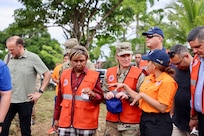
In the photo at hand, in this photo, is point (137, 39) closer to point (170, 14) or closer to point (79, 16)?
point (170, 14)

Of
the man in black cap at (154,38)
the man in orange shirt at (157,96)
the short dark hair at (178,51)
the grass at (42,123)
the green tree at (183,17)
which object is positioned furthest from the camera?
the green tree at (183,17)

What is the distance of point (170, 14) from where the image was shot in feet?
48.6

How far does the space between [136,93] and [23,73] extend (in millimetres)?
2230

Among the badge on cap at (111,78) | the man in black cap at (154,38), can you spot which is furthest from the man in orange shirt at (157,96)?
the man in black cap at (154,38)

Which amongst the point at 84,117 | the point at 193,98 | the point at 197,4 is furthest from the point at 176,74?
the point at 197,4

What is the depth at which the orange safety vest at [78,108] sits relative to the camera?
13.0 feet

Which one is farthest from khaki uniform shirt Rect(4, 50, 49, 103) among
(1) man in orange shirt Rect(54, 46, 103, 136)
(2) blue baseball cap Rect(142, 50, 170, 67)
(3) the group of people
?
(2) blue baseball cap Rect(142, 50, 170, 67)

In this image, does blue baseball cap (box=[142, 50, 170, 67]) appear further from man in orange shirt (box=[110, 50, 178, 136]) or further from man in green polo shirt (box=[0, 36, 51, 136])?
man in green polo shirt (box=[0, 36, 51, 136])

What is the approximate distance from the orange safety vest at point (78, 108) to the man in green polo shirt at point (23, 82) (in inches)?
56.0

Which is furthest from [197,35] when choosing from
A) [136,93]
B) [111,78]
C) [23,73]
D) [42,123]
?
[42,123]

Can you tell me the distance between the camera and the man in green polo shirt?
5.25m

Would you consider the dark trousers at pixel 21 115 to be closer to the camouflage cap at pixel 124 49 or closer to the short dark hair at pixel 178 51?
the camouflage cap at pixel 124 49

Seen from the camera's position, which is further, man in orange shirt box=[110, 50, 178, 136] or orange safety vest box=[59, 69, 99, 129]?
orange safety vest box=[59, 69, 99, 129]

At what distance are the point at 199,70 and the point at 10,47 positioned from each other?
2761 millimetres
